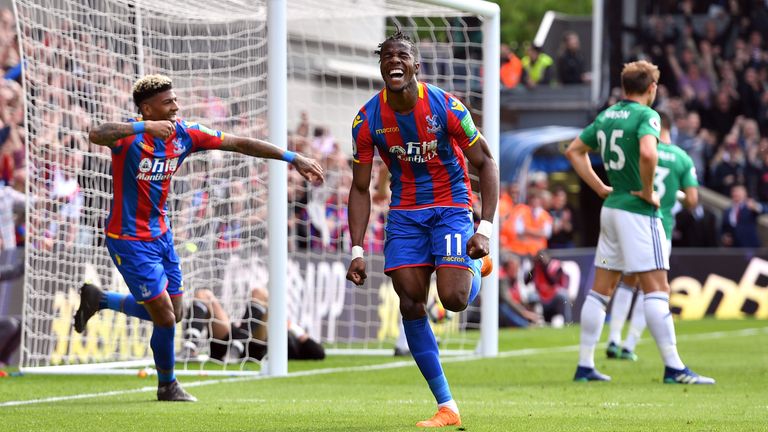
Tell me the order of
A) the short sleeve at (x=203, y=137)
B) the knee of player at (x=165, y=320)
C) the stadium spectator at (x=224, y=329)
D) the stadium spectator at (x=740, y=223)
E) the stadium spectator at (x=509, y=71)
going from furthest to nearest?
the stadium spectator at (x=509, y=71), the stadium spectator at (x=740, y=223), the stadium spectator at (x=224, y=329), the knee of player at (x=165, y=320), the short sleeve at (x=203, y=137)

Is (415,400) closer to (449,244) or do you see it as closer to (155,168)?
(449,244)

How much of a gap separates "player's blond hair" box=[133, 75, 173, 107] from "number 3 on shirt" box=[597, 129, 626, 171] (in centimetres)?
356

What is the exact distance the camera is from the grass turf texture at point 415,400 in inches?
293

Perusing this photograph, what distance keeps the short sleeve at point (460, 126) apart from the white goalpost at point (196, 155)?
12.6 feet

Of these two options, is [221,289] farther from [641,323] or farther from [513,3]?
[513,3]

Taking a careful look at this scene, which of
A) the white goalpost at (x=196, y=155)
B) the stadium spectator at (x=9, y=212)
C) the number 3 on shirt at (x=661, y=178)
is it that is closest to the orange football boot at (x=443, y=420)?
the white goalpost at (x=196, y=155)

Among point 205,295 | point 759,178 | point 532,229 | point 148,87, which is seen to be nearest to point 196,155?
point 205,295

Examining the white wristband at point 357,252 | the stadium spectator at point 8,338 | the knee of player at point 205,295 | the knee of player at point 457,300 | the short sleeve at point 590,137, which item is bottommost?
the stadium spectator at point 8,338

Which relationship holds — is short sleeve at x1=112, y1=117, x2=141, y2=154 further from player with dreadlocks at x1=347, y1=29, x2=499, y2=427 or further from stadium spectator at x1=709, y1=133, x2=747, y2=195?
stadium spectator at x1=709, y1=133, x2=747, y2=195

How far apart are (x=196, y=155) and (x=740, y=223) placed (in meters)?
13.1

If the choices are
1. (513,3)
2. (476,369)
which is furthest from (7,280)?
(513,3)

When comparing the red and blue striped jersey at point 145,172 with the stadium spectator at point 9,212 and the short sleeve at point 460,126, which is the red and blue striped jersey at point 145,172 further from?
the stadium spectator at point 9,212

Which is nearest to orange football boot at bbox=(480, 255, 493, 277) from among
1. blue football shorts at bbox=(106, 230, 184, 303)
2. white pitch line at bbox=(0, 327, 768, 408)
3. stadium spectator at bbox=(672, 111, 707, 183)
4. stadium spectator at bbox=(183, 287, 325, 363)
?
blue football shorts at bbox=(106, 230, 184, 303)

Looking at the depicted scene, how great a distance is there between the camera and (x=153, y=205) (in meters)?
8.93
